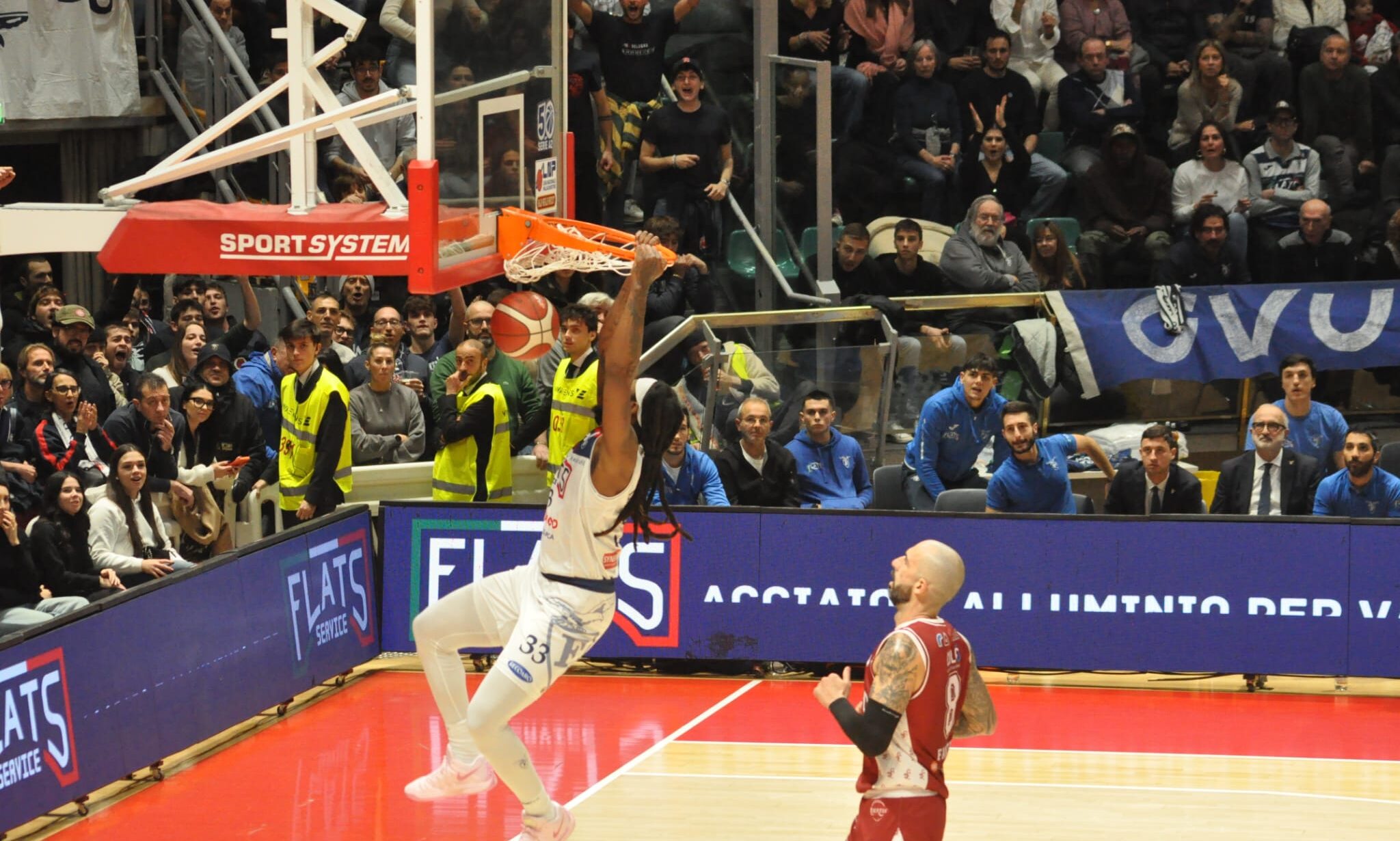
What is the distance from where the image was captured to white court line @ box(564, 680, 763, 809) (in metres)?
10.4

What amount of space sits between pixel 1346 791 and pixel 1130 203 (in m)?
7.30

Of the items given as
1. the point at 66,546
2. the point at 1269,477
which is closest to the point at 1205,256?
the point at 1269,477

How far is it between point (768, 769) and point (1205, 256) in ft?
23.9

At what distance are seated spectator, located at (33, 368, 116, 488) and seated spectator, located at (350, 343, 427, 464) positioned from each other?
190 centimetres

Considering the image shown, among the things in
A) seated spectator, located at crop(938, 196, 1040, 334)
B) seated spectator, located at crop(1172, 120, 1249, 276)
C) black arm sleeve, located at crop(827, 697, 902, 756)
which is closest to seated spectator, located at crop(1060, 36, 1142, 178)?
seated spectator, located at crop(1172, 120, 1249, 276)

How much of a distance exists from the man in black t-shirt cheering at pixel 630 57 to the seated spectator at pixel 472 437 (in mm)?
3267

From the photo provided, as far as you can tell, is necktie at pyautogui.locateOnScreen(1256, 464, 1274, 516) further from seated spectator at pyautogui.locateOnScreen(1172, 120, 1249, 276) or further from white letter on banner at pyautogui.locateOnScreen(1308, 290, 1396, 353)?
seated spectator at pyautogui.locateOnScreen(1172, 120, 1249, 276)

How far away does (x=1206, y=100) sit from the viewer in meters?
17.5

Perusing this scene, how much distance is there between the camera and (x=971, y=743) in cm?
1151

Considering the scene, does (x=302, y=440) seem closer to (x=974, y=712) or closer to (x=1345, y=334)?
(x=974, y=712)

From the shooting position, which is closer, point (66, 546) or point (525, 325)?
point (66, 546)

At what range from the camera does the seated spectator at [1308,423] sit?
43.7ft

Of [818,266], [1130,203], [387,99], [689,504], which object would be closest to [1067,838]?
[689,504]

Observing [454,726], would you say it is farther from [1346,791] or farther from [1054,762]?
[1346,791]
